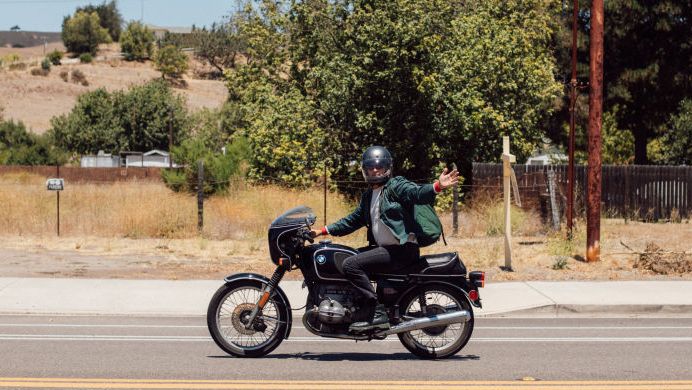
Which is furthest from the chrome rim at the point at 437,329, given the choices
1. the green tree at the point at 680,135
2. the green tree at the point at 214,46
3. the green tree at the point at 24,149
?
the green tree at the point at 214,46

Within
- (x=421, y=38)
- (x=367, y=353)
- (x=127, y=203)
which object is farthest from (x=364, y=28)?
(x=367, y=353)

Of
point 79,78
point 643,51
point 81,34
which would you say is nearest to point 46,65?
point 79,78

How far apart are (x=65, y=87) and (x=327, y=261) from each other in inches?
4901

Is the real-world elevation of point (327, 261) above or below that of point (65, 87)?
below

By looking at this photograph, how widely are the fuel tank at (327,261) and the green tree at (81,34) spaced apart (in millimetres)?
156737

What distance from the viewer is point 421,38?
28703 mm

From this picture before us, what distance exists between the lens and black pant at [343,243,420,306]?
8.67 metres

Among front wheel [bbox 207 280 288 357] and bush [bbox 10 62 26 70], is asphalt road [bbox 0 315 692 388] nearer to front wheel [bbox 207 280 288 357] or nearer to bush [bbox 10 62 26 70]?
front wheel [bbox 207 280 288 357]

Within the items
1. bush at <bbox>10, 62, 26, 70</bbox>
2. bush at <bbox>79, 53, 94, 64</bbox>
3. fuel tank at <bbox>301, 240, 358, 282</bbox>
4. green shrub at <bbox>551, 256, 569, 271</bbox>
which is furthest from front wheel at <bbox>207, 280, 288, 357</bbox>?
bush at <bbox>79, 53, 94, 64</bbox>

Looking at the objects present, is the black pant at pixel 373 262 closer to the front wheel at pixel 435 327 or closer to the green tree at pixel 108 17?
the front wheel at pixel 435 327

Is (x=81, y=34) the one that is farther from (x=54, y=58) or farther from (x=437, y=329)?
(x=437, y=329)

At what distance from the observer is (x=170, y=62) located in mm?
139875

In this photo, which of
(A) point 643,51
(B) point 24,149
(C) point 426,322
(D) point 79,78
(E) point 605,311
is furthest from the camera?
(D) point 79,78

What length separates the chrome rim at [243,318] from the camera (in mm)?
9000
